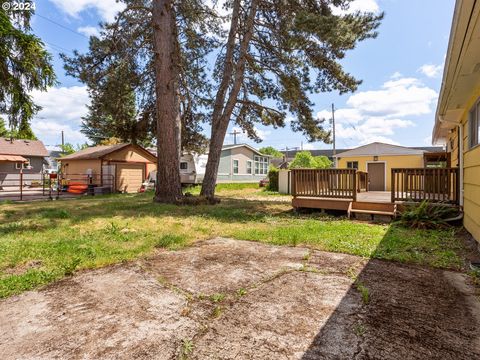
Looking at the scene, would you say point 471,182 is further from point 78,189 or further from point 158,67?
point 78,189

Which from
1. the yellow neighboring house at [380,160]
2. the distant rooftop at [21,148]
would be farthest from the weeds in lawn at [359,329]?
the distant rooftop at [21,148]

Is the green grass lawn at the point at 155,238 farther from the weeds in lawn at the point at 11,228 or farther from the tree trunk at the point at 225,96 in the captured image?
the tree trunk at the point at 225,96

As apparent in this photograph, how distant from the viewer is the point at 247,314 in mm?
2305

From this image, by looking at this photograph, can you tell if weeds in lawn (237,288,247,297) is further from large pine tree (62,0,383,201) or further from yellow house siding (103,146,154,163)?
yellow house siding (103,146,154,163)

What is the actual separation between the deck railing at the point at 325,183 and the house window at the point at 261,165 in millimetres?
18886

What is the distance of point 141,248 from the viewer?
4312 mm

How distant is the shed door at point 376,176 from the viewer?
56.2 feet

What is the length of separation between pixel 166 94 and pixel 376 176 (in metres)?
13.5

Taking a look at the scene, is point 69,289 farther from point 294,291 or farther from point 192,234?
point 192,234

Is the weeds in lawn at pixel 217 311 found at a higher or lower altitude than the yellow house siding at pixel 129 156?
lower

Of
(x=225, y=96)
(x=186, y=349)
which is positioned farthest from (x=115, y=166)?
(x=186, y=349)

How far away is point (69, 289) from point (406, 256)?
163 inches

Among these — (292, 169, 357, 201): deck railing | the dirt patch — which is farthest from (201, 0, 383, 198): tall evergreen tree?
the dirt patch

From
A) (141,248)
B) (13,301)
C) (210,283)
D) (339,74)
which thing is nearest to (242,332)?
(210,283)
